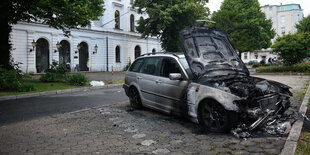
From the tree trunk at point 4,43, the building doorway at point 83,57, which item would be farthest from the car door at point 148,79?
the building doorway at point 83,57

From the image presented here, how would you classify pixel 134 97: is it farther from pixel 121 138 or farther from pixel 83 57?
pixel 83 57

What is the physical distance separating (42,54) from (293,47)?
27124 millimetres

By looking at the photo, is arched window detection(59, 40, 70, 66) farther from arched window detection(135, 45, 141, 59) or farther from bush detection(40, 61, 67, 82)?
bush detection(40, 61, 67, 82)

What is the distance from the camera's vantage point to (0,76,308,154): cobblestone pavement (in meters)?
3.66

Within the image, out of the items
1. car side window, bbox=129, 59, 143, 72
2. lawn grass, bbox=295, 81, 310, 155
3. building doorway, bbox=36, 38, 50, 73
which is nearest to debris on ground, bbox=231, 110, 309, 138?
lawn grass, bbox=295, 81, 310, 155

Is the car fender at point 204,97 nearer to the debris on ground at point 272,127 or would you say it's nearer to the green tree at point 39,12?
the debris on ground at point 272,127

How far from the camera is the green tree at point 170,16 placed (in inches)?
1085

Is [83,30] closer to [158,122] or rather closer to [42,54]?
[42,54]

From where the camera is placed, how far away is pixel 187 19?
2956cm

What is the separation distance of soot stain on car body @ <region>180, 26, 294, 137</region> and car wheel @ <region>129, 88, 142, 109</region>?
219cm

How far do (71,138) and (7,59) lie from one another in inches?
498

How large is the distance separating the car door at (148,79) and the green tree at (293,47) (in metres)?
18.2

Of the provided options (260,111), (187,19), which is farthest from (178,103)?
(187,19)

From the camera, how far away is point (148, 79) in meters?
6.04
